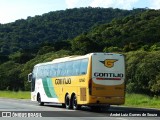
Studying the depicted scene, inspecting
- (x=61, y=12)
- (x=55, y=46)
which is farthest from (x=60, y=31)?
(x=55, y=46)

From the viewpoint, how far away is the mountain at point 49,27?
13712 centimetres

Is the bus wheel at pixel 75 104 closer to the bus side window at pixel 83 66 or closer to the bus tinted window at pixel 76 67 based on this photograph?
the bus tinted window at pixel 76 67

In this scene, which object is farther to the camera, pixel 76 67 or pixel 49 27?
pixel 49 27

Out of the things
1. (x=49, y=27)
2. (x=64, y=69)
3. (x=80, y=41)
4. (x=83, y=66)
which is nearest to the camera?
(x=83, y=66)

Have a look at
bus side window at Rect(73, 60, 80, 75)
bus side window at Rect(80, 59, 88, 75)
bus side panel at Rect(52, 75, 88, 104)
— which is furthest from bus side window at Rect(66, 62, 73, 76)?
bus side window at Rect(80, 59, 88, 75)

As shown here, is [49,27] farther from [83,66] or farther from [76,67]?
[83,66]

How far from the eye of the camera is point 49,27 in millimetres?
144125

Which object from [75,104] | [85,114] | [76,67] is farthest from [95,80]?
[85,114]

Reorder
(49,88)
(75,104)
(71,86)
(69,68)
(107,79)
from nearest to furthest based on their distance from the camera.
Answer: (107,79) < (75,104) < (71,86) < (69,68) < (49,88)

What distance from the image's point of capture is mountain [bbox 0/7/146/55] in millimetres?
137125

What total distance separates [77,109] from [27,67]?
217 ft

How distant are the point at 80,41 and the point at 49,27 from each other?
35422 mm

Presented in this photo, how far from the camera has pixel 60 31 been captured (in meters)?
147

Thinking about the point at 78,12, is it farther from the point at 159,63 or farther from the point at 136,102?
the point at 136,102
